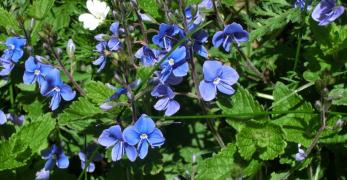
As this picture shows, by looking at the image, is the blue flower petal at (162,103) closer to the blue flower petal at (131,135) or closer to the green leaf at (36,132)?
the blue flower petal at (131,135)

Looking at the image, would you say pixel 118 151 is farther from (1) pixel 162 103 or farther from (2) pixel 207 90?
(2) pixel 207 90

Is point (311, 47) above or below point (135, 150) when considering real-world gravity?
above

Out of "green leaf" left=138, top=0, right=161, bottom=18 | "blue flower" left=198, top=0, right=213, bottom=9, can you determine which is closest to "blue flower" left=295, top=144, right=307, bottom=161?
"blue flower" left=198, top=0, right=213, bottom=9

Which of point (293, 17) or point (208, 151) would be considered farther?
point (208, 151)

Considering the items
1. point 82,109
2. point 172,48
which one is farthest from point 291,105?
point 82,109

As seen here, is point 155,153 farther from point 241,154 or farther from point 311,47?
point 311,47

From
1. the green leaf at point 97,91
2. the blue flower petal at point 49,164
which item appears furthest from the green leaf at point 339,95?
the blue flower petal at point 49,164

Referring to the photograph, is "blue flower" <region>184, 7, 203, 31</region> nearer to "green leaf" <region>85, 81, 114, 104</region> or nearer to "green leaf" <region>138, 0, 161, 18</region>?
"green leaf" <region>138, 0, 161, 18</region>
